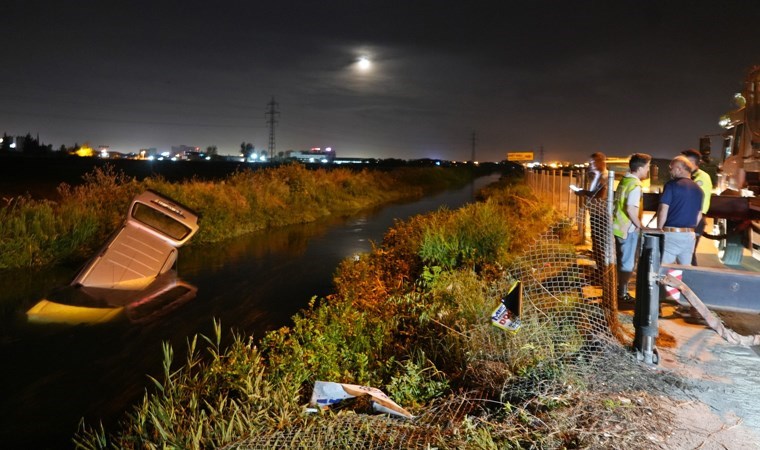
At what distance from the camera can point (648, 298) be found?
5387 mm

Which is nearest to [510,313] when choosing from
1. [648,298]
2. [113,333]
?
[648,298]

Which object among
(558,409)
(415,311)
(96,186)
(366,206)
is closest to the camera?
(558,409)

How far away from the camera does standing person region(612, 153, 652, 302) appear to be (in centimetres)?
752

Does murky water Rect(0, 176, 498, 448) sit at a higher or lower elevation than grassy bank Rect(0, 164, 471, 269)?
lower

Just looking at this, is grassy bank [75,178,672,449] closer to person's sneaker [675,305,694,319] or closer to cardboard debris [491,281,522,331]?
cardboard debris [491,281,522,331]

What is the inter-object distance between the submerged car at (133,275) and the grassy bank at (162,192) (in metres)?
2.56

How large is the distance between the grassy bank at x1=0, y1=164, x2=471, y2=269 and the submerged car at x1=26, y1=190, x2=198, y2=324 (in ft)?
8.40

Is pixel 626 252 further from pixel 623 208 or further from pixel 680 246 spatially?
pixel 680 246

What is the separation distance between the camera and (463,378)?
539cm

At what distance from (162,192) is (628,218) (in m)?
14.2

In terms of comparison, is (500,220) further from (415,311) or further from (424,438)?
(424,438)

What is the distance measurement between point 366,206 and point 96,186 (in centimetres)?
1805

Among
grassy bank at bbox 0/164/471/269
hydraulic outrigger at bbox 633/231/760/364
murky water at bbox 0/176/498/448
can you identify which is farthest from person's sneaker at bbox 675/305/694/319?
grassy bank at bbox 0/164/471/269

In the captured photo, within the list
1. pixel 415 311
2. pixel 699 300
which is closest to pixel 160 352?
pixel 415 311
